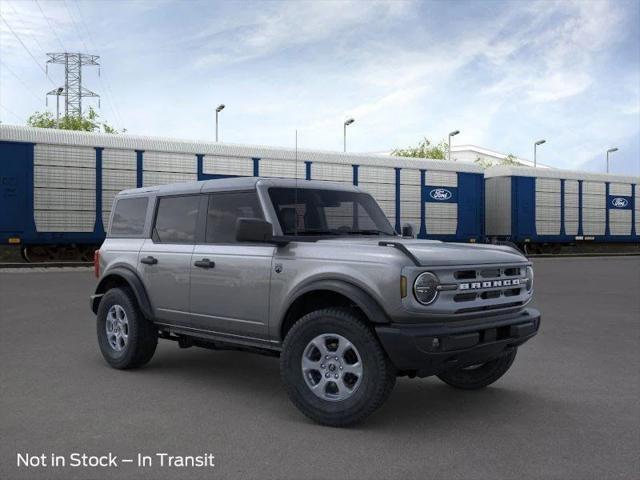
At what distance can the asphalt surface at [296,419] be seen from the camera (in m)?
3.93

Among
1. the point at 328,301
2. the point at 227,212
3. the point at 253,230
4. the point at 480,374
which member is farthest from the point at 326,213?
the point at 480,374

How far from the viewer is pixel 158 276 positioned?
631 centimetres

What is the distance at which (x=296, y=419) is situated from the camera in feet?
16.2

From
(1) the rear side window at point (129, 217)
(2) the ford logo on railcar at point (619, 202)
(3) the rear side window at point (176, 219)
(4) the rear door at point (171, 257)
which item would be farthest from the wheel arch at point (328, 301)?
(2) the ford logo on railcar at point (619, 202)

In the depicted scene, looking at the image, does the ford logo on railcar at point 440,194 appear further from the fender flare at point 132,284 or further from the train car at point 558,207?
the fender flare at point 132,284

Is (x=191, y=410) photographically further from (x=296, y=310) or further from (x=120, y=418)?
(x=296, y=310)

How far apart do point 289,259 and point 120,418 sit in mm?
1755

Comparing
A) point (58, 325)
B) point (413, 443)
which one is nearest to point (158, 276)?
point (413, 443)

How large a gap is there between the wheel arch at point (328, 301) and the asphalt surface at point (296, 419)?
760 mm

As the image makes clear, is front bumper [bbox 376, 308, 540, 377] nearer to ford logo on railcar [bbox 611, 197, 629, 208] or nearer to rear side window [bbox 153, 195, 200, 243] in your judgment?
rear side window [bbox 153, 195, 200, 243]

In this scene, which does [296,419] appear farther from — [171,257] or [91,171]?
[91,171]

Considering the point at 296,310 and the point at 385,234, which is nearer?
the point at 296,310

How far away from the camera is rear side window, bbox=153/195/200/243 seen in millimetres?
6214

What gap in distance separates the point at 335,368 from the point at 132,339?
2.60m
